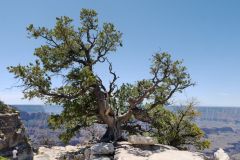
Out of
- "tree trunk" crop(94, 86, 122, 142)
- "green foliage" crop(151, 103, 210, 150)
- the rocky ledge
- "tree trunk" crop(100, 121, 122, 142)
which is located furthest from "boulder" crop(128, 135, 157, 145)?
"green foliage" crop(151, 103, 210, 150)

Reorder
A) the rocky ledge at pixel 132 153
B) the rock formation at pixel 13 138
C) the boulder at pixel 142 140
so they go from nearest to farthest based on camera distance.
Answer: the rocky ledge at pixel 132 153 < the boulder at pixel 142 140 < the rock formation at pixel 13 138

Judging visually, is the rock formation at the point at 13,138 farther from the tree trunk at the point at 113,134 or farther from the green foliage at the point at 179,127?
the green foliage at the point at 179,127

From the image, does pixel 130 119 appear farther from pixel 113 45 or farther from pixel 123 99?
pixel 113 45

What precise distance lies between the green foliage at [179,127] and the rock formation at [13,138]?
22.5 m

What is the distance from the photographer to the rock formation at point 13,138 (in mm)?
61219

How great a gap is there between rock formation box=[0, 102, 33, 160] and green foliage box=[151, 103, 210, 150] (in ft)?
73.8

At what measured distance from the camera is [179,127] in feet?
163

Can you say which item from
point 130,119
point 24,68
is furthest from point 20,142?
point 24,68

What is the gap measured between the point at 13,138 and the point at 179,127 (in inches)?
1205

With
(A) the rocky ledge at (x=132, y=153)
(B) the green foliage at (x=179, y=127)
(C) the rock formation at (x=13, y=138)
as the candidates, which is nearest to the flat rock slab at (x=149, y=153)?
(A) the rocky ledge at (x=132, y=153)

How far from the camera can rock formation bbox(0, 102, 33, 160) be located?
6122cm

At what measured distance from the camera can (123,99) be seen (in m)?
47.4

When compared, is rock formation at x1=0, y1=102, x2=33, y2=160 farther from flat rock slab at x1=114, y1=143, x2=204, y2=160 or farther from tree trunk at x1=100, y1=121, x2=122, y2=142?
flat rock slab at x1=114, y1=143, x2=204, y2=160

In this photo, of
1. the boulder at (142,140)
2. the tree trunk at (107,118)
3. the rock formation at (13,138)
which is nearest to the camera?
the boulder at (142,140)
